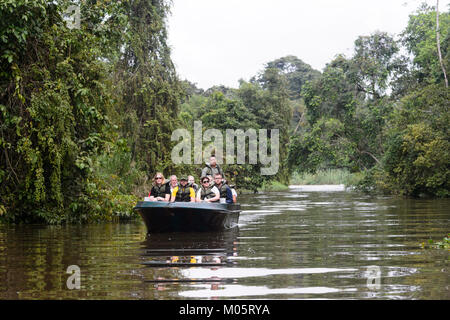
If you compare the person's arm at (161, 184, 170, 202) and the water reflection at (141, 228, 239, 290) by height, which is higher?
the person's arm at (161, 184, 170, 202)

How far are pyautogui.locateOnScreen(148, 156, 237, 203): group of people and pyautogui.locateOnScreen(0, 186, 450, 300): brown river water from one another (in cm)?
90

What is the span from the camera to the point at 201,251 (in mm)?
11289

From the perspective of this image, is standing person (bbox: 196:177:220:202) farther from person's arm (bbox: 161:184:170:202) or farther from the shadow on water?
the shadow on water

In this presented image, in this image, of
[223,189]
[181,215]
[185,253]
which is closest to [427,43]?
[223,189]

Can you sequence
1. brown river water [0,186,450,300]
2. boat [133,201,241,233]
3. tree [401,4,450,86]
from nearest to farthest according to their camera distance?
1. brown river water [0,186,450,300]
2. boat [133,201,241,233]
3. tree [401,4,450,86]

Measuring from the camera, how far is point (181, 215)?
14469 mm

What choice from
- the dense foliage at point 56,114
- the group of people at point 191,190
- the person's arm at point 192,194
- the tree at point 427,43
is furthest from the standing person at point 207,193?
the tree at point 427,43

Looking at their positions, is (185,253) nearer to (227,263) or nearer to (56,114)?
(227,263)

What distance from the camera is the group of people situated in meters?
15.6

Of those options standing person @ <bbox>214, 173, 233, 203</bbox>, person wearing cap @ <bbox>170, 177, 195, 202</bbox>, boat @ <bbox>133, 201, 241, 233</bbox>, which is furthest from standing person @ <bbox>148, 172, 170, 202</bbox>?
boat @ <bbox>133, 201, 241, 233</bbox>

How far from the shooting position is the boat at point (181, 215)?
14.4 meters

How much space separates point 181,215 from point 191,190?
1.19 metres
